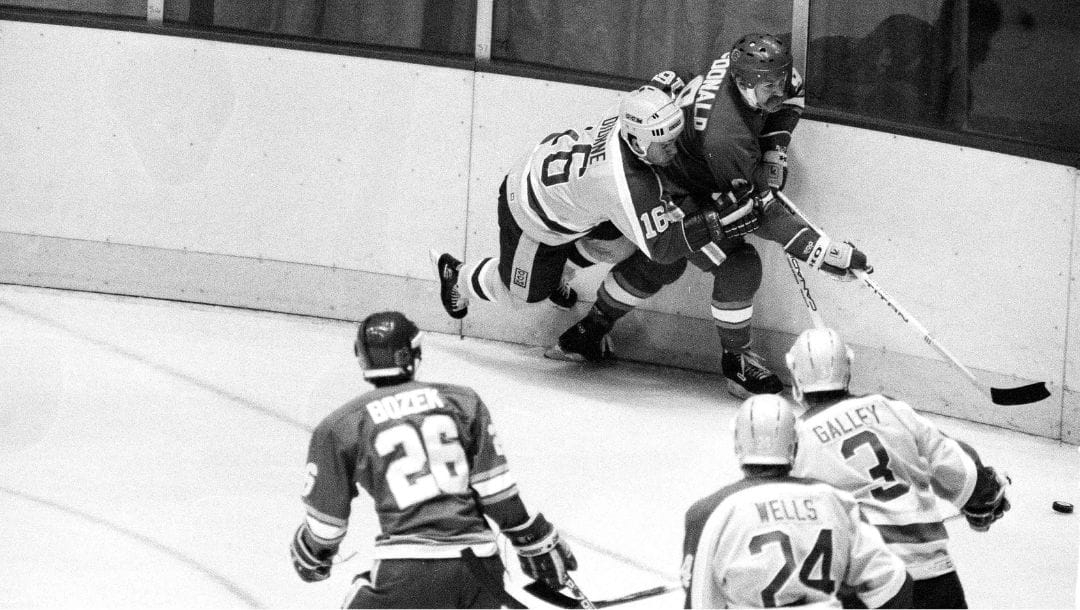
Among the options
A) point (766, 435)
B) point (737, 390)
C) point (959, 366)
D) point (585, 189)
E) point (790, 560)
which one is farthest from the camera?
point (737, 390)

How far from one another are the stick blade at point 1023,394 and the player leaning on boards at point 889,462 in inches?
62.4

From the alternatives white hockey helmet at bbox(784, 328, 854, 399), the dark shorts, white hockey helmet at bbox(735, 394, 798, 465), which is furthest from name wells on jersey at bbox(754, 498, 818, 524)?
the dark shorts

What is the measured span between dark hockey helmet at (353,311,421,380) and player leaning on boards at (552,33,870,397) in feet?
6.83

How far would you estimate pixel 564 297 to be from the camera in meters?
6.16

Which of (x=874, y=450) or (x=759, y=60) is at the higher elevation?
(x=759, y=60)

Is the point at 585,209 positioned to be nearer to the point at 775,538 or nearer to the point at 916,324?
the point at 916,324

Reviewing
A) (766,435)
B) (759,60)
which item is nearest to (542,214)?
(759,60)

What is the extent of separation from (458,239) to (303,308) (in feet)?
2.41

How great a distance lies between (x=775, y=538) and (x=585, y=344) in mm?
3178

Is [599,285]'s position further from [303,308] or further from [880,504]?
[880,504]

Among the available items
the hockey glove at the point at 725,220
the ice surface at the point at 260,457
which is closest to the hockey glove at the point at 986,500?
the ice surface at the point at 260,457

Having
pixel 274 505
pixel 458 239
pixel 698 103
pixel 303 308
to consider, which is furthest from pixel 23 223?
pixel 698 103

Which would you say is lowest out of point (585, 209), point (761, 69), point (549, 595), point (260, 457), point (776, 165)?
point (260, 457)

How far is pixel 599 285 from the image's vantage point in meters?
6.12
